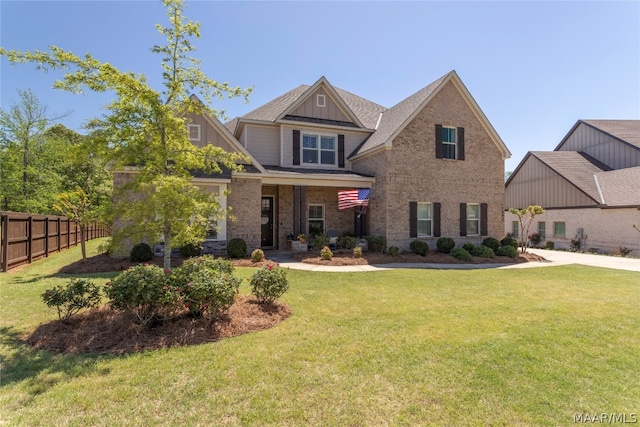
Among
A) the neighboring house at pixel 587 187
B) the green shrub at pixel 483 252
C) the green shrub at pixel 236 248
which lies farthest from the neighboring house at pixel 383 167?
the neighboring house at pixel 587 187

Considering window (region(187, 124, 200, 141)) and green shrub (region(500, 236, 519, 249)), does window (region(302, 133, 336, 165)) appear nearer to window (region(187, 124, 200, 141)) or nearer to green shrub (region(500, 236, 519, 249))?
window (region(187, 124, 200, 141))

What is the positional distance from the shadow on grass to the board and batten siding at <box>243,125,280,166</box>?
12.9m

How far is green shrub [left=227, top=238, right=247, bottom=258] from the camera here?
12.8m

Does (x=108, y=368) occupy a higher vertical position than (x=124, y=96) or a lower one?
lower

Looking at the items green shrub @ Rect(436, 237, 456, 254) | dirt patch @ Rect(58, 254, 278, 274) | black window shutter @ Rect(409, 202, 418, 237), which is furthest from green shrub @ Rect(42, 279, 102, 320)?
green shrub @ Rect(436, 237, 456, 254)

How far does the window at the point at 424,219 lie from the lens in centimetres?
1566

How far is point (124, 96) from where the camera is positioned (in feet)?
18.6

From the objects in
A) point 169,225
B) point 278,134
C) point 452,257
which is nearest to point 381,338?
point 169,225

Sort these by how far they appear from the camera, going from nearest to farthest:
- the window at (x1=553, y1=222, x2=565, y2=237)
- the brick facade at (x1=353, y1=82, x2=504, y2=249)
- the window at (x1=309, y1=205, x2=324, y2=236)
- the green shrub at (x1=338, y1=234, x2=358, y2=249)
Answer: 1. the green shrub at (x1=338, y1=234, x2=358, y2=249)
2. the brick facade at (x1=353, y1=82, x2=504, y2=249)
3. the window at (x1=309, y1=205, x2=324, y2=236)
4. the window at (x1=553, y1=222, x2=565, y2=237)

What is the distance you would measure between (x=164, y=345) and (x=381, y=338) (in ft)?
10.6

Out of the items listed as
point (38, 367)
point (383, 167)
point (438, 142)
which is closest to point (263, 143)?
point (383, 167)

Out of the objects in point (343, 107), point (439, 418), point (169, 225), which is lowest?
point (439, 418)

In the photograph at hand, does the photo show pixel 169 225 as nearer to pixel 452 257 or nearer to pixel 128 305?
pixel 128 305

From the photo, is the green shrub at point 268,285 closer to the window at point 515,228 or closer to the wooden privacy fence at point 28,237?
the wooden privacy fence at point 28,237
